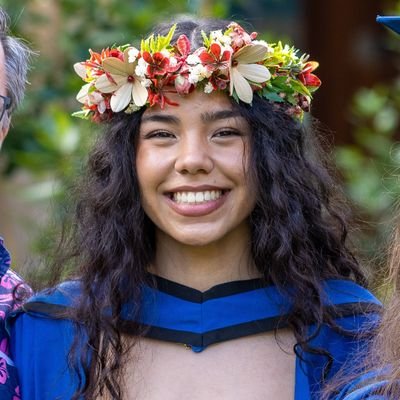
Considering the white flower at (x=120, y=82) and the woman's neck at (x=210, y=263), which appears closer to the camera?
the white flower at (x=120, y=82)

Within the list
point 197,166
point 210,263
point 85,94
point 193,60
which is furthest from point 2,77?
point 210,263

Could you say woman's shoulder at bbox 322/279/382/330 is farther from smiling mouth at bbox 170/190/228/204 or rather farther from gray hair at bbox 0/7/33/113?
gray hair at bbox 0/7/33/113

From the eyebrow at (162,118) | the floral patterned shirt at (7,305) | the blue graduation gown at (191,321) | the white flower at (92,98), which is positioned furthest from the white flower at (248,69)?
the floral patterned shirt at (7,305)

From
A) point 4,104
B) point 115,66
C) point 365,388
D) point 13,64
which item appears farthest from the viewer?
point 13,64

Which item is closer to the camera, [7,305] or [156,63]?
[156,63]

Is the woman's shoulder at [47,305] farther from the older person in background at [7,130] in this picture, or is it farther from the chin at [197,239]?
the chin at [197,239]

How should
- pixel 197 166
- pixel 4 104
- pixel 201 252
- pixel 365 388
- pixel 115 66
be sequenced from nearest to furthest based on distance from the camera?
pixel 365 388 → pixel 197 166 → pixel 115 66 → pixel 201 252 → pixel 4 104

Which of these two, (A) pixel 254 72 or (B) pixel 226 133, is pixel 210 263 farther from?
(A) pixel 254 72

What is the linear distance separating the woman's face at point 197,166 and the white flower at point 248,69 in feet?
0.25

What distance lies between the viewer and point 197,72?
364cm

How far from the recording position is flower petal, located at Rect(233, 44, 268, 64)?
146 inches

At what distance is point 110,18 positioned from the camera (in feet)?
19.6

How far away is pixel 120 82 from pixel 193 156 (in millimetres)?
373

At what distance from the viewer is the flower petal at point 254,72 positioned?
3.70m
